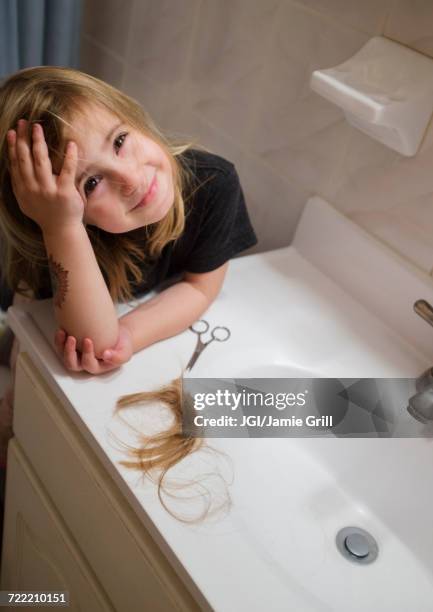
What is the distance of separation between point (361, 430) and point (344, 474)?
0.23ft

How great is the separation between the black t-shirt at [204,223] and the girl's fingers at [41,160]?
24cm

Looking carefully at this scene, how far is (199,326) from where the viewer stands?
82 centimetres

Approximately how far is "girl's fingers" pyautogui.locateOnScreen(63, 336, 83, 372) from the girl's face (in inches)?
6.1

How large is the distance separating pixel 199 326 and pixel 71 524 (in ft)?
1.02

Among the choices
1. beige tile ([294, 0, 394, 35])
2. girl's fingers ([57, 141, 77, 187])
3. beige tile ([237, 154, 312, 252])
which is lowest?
beige tile ([237, 154, 312, 252])

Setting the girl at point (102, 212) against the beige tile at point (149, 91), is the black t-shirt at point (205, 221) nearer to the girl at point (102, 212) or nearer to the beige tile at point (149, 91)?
the girl at point (102, 212)

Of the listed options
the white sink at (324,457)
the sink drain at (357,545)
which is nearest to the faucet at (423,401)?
the white sink at (324,457)

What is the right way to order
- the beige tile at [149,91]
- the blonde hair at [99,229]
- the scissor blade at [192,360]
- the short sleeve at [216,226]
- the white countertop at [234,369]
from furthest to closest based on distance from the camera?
the beige tile at [149,91] < the short sleeve at [216,226] < the scissor blade at [192,360] < the blonde hair at [99,229] < the white countertop at [234,369]

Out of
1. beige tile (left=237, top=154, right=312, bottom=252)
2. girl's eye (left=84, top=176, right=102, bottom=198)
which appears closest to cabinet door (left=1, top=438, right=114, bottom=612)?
girl's eye (left=84, top=176, right=102, bottom=198)

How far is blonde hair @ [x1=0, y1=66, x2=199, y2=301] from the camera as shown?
655mm

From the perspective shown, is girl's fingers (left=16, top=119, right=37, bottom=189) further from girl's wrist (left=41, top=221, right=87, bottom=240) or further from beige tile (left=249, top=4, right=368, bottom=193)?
beige tile (left=249, top=4, right=368, bottom=193)

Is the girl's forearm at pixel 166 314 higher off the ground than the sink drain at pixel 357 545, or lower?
higher

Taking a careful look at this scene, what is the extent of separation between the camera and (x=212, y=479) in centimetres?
63

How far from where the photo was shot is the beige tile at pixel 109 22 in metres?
1.18
